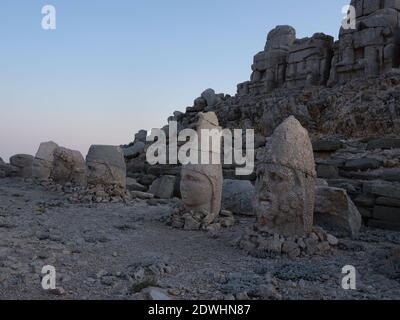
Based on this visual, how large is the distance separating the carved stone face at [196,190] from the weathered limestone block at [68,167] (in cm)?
683

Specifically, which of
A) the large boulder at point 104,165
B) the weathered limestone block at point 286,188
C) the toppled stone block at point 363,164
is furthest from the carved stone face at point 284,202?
the large boulder at point 104,165

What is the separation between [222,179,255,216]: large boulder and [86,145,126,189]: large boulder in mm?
3319

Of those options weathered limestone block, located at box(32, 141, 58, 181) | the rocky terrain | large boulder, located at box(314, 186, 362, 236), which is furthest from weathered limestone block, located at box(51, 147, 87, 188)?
large boulder, located at box(314, 186, 362, 236)

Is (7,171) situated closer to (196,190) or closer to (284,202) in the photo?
(196,190)

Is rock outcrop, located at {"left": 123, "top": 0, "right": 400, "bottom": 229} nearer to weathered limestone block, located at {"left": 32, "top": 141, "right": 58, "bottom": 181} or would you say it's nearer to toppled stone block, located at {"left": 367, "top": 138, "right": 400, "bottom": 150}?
toppled stone block, located at {"left": 367, "top": 138, "right": 400, "bottom": 150}

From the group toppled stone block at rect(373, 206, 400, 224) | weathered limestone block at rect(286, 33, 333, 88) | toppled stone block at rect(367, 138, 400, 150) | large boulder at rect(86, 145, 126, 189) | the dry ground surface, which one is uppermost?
weathered limestone block at rect(286, 33, 333, 88)

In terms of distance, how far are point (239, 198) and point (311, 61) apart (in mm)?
14775

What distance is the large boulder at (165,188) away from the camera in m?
13.0

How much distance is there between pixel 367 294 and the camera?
14.4ft

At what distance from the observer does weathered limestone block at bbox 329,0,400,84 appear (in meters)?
18.7

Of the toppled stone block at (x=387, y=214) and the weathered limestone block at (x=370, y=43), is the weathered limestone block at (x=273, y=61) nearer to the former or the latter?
the weathered limestone block at (x=370, y=43)

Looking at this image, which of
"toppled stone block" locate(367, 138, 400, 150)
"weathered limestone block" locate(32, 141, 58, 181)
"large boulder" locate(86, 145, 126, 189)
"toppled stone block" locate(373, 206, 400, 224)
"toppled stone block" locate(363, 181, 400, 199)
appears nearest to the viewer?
"toppled stone block" locate(373, 206, 400, 224)

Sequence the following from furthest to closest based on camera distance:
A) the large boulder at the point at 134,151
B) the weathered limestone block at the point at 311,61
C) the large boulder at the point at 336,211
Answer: the weathered limestone block at the point at 311,61 < the large boulder at the point at 134,151 < the large boulder at the point at 336,211

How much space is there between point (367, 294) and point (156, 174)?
1287 centimetres
